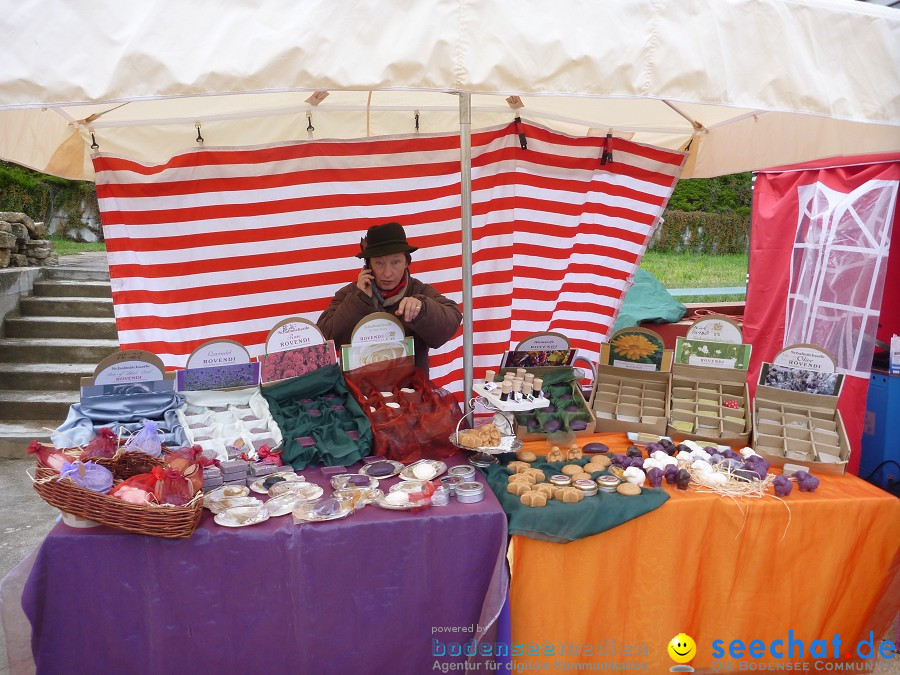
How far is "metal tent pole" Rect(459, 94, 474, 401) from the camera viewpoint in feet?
7.34

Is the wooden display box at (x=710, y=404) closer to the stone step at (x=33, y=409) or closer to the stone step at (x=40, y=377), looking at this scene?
the stone step at (x=33, y=409)

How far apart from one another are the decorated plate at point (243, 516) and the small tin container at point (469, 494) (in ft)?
2.06

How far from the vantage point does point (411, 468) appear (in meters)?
2.23

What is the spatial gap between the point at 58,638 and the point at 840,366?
4265 mm

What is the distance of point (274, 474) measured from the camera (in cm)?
219

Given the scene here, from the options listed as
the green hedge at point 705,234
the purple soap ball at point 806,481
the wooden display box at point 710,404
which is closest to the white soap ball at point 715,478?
the purple soap ball at point 806,481

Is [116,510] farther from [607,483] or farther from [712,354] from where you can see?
[712,354]

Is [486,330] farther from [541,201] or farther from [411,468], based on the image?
[411,468]

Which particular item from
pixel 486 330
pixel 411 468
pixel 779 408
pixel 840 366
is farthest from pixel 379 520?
pixel 840 366

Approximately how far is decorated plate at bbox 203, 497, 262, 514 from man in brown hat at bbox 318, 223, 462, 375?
1180mm

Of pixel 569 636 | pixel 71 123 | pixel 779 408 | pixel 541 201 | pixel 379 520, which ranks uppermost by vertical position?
pixel 71 123

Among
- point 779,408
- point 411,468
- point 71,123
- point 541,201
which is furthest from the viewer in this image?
point 541,201

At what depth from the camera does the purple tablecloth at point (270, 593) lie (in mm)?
1843

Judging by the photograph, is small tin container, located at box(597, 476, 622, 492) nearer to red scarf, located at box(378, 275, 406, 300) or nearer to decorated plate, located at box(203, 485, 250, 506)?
decorated plate, located at box(203, 485, 250, 506)
